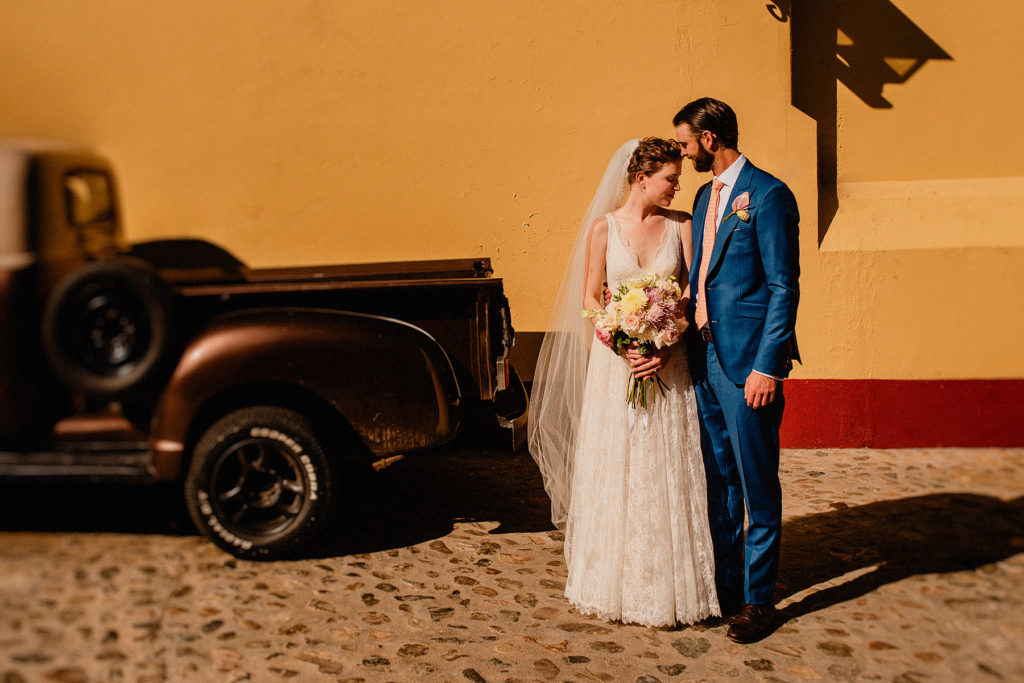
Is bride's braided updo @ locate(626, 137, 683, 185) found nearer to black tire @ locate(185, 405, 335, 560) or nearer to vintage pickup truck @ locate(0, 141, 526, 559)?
vintage pickup truck @ locate(0, 141, 526, 559)

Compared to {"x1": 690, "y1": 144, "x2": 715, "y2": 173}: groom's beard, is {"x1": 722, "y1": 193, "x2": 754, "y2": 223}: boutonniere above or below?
below

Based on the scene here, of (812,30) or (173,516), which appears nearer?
(173,516)

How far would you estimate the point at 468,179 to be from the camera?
562cm

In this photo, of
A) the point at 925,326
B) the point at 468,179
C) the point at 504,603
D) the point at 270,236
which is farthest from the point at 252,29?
the point at 925,326

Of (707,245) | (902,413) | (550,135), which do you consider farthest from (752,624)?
(550,135)

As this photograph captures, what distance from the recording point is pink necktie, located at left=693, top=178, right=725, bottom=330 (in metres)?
3.18

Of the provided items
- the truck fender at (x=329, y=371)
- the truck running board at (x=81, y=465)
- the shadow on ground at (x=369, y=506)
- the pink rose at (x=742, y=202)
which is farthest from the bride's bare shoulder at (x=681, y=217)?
the truck running board at (x=81, y=465)

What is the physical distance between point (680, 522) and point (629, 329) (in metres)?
0.86

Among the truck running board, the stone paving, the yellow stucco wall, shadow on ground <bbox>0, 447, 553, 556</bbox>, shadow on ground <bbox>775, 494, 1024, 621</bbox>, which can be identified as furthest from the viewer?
the yellow stucco wall

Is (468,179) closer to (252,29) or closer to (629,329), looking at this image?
(252,29)

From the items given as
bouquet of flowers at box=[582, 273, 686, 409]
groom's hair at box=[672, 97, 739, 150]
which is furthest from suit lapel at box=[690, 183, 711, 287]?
groom's hair at box=[672, 97, 739, 150]

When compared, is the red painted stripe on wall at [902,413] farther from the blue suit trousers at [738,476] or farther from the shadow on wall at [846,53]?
the blue suit trousers at [738,476]

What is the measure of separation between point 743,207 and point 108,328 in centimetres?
295

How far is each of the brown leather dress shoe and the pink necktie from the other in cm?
123
